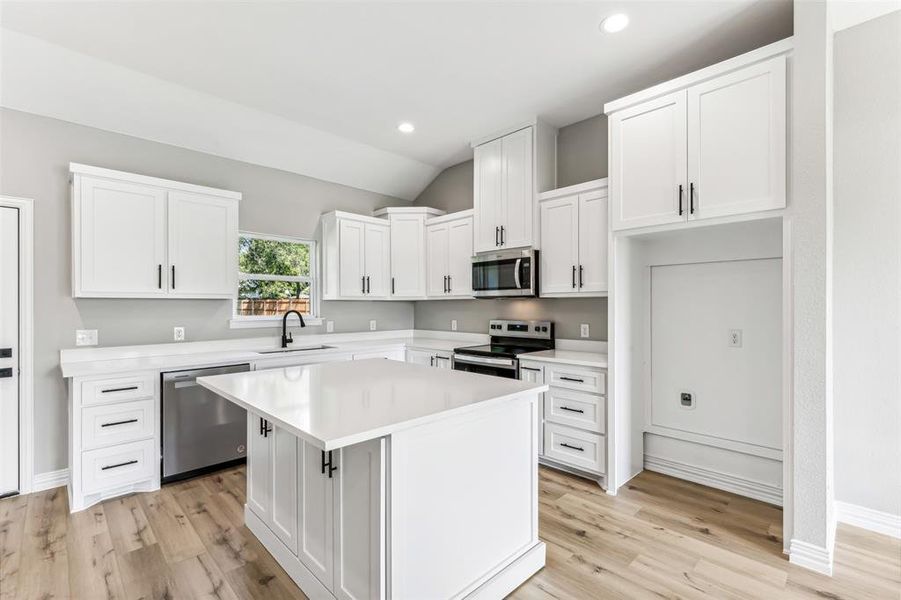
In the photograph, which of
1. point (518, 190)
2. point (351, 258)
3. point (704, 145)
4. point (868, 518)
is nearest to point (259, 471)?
point (351, 258)

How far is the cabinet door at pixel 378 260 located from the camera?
4695 millimetres

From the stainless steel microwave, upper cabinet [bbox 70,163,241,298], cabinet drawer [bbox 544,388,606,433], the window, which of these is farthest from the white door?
cabinet drawer [bbox 544,388,606,433]

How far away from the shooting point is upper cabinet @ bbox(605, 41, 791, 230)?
7.50ft

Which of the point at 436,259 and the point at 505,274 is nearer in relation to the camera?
the point at 505,274

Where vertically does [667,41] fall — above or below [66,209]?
above

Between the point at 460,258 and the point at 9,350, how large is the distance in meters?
3.66

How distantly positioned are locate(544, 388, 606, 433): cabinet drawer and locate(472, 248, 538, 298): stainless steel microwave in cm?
94

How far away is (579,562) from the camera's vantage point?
7.04ft

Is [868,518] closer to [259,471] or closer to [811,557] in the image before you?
[811,557]

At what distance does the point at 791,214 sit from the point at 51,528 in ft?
15.1

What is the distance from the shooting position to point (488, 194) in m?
4.11

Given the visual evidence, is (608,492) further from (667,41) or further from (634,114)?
(667,41)

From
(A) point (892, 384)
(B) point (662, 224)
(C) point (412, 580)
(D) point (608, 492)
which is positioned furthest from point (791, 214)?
(C) point (412, 580)

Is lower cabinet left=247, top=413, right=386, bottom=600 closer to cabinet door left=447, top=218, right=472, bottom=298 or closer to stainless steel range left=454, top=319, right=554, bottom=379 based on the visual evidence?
stainless steel range left=454, top=319, right=554, bottom=379
